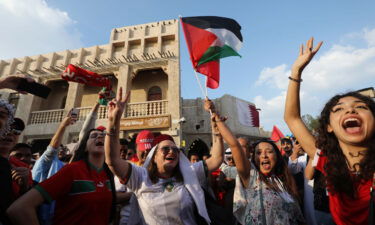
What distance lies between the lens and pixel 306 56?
1.55 meters

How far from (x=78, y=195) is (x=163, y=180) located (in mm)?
713

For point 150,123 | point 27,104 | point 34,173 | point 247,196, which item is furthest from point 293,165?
point 27,104

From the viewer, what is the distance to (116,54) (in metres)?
12.0

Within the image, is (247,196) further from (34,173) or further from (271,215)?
(34,173)

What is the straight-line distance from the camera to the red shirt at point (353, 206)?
3.76 feet

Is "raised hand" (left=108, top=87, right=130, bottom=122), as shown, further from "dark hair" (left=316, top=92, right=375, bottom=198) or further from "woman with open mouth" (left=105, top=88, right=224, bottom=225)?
"dark hair" (left=316, top=92, right=375, bottom=198)

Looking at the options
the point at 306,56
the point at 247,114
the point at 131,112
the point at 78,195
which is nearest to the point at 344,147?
the point at 306,56

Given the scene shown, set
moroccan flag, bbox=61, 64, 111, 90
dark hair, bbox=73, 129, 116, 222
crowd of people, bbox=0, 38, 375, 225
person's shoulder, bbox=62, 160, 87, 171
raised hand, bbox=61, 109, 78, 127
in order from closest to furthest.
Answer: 1. crowd of people, bbox=0, 38, 375, 225
2. person's shoulder, bbox=62, 160, 87, 171
3. dark hair, bbox=73, 129, 116, 222
4. raised hand, bbox=61, 109, 78, 127
5. moroccan flag, bbox=61, 64, 111, 90

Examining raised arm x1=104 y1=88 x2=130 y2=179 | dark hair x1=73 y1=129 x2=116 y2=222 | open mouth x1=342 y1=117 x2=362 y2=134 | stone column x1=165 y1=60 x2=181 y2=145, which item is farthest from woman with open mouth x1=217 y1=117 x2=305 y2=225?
stone column x1=165 y1=60 x2=181 y2=145

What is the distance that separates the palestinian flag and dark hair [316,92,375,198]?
6.66 feet

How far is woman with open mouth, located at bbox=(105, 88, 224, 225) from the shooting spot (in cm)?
166

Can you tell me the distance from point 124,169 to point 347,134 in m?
1.68

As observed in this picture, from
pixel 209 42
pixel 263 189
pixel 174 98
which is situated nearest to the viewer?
pixel 263 189

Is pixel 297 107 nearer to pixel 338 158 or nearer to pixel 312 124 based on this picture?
pixel 338 158
